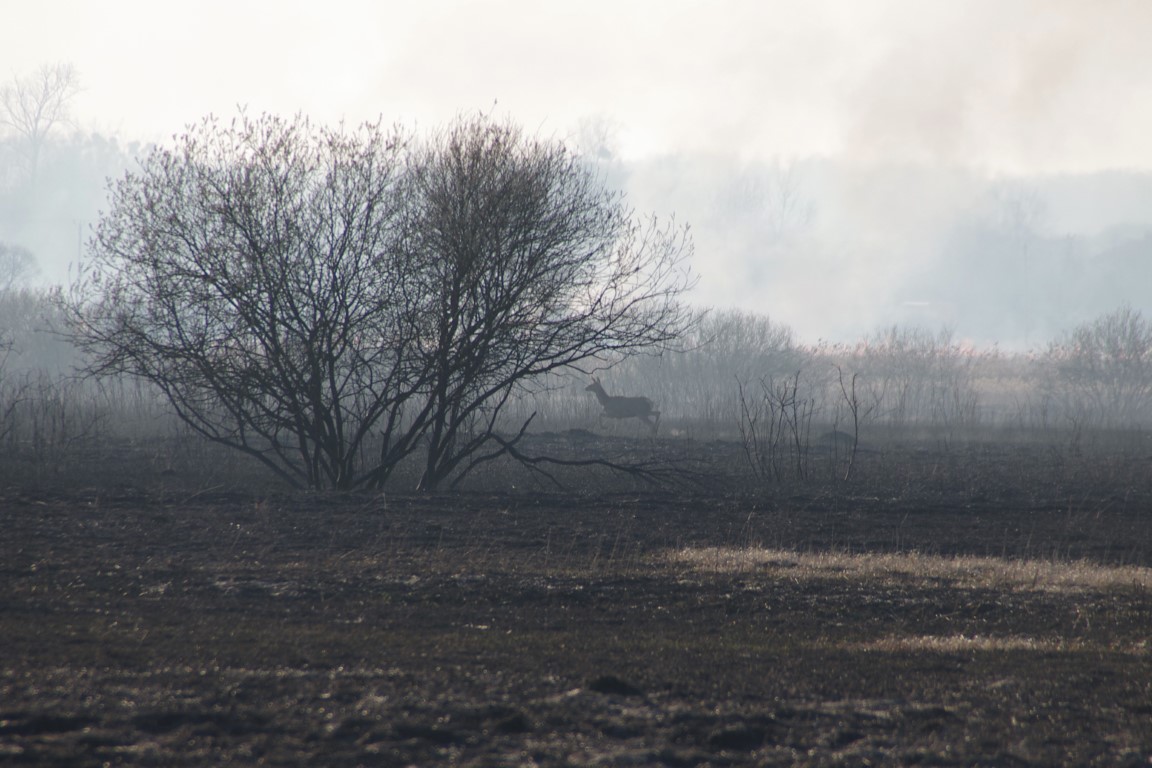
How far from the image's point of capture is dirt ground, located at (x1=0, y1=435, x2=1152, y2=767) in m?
5.00

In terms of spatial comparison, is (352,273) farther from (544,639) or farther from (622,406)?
(622,406)

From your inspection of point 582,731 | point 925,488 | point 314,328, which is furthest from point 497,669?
point 925,488

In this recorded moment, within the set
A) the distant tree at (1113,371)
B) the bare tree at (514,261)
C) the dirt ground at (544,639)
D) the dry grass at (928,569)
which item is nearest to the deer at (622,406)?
the bare tree at (514,261)

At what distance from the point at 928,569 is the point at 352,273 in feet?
35.1

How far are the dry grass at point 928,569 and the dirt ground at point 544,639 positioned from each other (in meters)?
0.07

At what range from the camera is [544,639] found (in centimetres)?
761

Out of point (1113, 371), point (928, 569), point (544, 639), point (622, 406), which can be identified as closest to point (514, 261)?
point (928, 569)

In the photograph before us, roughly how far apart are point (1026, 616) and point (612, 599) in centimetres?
360

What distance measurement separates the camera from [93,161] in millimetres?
137625

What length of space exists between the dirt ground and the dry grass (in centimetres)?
7

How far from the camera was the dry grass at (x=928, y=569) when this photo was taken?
10.5 meters

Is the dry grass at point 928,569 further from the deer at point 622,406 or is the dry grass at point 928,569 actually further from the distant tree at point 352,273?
the deer at point 622,406

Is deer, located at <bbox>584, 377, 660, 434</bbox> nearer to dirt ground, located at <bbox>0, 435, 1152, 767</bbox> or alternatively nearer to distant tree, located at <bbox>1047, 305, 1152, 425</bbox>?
dirt ground, located at <bbox>0, 435, 1152, 767</bbox>

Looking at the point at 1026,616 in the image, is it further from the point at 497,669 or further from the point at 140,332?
the point at 140,332
